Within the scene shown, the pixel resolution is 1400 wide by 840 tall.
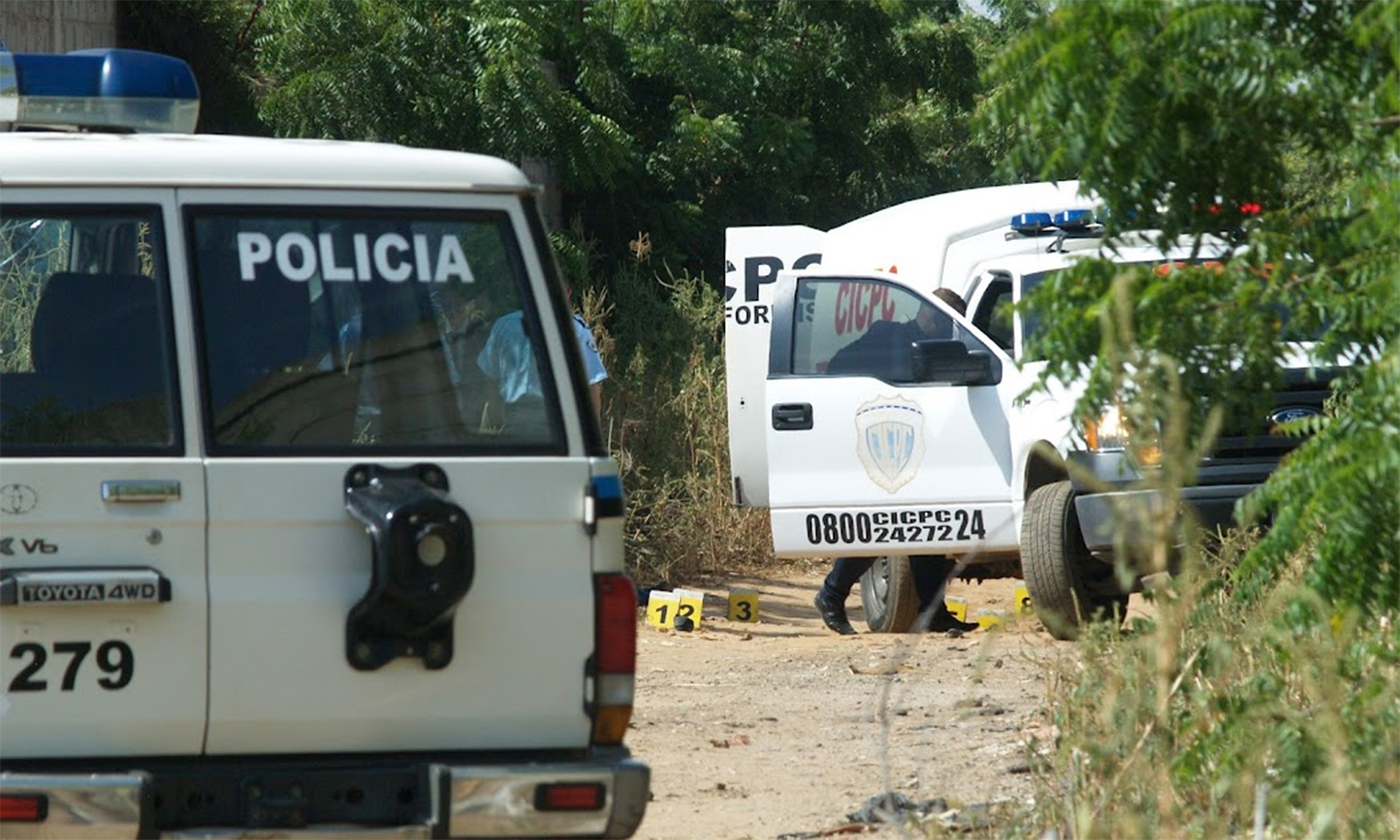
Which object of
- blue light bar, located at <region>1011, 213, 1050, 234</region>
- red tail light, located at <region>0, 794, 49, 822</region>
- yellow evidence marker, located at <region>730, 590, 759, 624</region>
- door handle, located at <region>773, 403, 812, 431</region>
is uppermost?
blue light bar, located at <region>1011, 213, 1050, 234</region>

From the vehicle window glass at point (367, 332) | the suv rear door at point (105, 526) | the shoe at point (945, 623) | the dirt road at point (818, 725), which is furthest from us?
the shoe at point (945, 623)

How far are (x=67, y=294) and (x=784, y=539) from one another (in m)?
5.84

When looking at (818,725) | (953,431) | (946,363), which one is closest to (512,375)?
(818,725)

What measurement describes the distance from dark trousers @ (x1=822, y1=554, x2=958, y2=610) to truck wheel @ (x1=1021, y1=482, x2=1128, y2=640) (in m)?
1.30

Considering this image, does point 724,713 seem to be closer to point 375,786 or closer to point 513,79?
point 375,786

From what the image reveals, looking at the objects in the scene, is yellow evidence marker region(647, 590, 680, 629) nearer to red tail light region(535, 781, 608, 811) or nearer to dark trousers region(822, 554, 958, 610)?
dark trousers region(822, 554, 958, 610)

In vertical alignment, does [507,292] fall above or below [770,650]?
above

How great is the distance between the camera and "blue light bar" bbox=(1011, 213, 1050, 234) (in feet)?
32.7

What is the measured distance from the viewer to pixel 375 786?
4.12 metres

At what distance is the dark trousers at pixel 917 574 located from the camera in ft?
34.0

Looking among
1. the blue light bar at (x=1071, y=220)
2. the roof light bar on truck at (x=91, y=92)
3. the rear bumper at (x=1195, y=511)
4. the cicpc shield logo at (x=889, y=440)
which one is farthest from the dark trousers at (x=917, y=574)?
the roof light bar on truck at (x=91, y=92)

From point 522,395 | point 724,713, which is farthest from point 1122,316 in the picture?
point 724,713

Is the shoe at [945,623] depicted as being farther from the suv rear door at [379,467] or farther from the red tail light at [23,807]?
the red tail light at [23,807]

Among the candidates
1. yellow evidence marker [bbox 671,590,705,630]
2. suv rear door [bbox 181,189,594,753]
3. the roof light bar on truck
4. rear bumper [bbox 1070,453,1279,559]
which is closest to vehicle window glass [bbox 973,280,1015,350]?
rear bumper [bbox 1070,453,1279,559]
